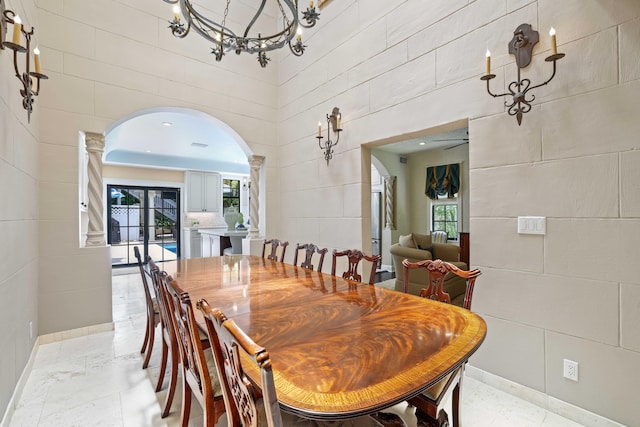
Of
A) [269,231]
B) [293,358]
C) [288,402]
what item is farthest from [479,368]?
[269,231]

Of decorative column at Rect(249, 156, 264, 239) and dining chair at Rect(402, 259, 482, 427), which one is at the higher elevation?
decorative column at Rect(249, 156, 264, 239)

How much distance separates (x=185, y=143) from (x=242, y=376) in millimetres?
6415

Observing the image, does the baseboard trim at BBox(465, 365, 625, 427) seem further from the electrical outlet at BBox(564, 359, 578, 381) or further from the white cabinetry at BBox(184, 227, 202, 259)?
the white cabinetry at BBox(184, 227, 202, 259)

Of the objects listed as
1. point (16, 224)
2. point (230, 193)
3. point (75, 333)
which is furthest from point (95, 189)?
point (230, 193)

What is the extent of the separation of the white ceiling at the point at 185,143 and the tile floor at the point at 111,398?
2704 millimetres

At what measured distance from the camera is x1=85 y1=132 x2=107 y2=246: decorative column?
3.17m

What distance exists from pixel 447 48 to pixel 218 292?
2620 mm

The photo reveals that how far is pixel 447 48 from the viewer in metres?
2.45

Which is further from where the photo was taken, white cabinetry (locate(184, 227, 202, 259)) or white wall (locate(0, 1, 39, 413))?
white cabinetry (locate(184, 227, 202, 259))

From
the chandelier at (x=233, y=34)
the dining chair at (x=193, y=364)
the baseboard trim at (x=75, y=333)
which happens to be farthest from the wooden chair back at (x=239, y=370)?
the baseboard trim at (x=75, y=333)

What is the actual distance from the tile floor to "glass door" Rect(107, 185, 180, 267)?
197 inches

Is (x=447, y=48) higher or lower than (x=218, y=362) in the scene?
higher

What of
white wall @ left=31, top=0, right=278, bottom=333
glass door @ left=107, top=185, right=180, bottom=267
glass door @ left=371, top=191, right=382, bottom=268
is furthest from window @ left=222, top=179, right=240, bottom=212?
white wall @ left=31, top=0, right=278, bottom=333

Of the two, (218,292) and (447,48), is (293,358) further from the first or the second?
(447,48)
